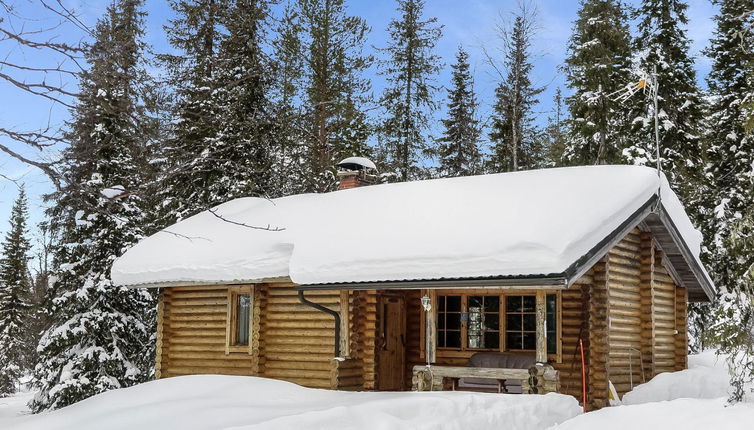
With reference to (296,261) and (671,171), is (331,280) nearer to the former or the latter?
(296,261)

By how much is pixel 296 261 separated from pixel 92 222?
10.4 m

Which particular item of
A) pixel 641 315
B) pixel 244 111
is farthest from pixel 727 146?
pixel 244 111

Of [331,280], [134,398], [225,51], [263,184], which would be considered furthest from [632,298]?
[225,51]

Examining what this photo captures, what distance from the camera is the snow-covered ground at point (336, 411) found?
910cm

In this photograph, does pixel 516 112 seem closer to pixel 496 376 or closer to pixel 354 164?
pixel 354 164

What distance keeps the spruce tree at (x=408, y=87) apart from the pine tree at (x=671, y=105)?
31.7 feet

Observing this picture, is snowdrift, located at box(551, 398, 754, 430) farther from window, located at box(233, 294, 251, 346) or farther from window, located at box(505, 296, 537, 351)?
window, located at box(233, 294, 251, 346)

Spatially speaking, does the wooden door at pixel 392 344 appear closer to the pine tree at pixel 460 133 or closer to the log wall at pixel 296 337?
the log wall at pixel 296 337

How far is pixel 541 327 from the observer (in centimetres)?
1264

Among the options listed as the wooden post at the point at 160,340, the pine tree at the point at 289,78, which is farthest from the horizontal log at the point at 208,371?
the pine tree at the point at 289,78

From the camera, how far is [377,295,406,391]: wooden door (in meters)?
15.5

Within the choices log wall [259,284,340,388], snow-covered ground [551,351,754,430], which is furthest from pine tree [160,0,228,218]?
snow-covered ground [551,351,754,430]

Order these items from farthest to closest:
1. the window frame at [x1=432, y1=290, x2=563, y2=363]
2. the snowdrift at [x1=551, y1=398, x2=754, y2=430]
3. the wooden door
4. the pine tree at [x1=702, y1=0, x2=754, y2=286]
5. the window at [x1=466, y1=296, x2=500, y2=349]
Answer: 1. the pine tree at [x1=702, y1=0, x2=754, y2=286]
2. the wooden door
3. the window at [x1=466, y1=296, x2=500, y2=349]
4. the window frame at [x1=432, y1=290, x2=563, y2=363]
5. the snowdrift at [x1=551, y1=398, x2=754, y2=430]

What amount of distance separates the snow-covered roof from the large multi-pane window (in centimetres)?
215
